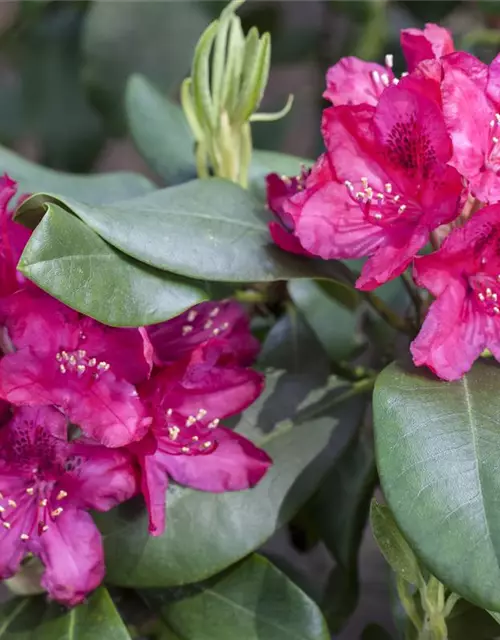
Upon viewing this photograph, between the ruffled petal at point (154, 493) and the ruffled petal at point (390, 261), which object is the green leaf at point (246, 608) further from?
the ruffled petal at point (390, 261)

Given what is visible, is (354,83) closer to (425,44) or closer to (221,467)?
(425,44)

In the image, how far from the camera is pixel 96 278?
1.83 ft

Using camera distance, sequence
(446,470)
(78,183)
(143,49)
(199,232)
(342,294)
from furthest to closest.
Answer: (143,49) < (78,183) < (342,294) < (199,232) < (446,470)

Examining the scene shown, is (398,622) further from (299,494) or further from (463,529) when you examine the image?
(463,529)

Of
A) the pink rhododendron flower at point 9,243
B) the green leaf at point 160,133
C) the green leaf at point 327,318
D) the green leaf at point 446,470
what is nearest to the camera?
the green leaf at point 446,470

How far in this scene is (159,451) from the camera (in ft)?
2.09

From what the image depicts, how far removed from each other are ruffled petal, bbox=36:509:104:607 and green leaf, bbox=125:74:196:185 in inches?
17.3

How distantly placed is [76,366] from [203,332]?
0.12 metres

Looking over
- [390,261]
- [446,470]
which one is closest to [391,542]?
[446,470]

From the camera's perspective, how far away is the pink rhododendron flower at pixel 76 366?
0.56 meters

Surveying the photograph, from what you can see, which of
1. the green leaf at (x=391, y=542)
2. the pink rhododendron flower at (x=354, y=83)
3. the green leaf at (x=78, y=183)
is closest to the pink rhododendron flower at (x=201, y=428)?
the green leaf at (x=391, y=542)

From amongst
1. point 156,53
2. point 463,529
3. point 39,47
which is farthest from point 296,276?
point 39,47

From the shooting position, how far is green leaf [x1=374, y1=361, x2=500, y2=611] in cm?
48

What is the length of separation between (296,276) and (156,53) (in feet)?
2.30
